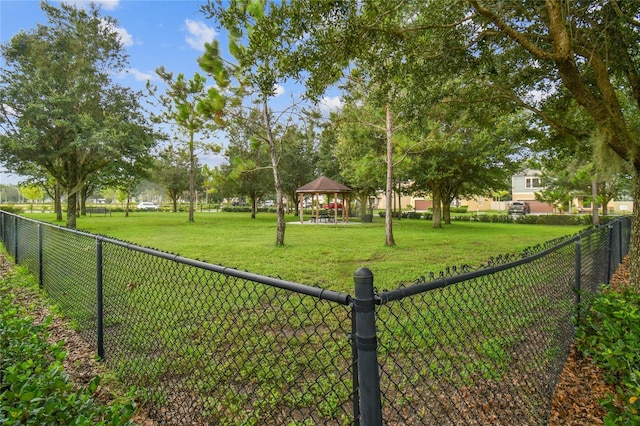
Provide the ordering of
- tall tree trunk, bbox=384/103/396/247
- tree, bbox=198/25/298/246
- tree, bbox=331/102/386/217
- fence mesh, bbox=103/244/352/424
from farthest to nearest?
tree, bbox=331/102/386/217, tall tree trunk, bbox=384/103/396/247, tree, bbox=198/25/298/246, fence mesh, bbox=103/244/352/424

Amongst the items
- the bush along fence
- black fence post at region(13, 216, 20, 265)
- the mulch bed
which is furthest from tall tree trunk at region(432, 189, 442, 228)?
black fence post at region(13, 216, 20, 265)

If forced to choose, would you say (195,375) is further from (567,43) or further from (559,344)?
(567,43)

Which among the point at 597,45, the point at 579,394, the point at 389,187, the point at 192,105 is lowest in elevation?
the point at 579,394

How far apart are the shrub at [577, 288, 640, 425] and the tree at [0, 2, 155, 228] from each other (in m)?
16.4

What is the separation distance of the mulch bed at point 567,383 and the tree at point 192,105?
23.7 feet

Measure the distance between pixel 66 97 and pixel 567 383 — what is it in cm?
1843

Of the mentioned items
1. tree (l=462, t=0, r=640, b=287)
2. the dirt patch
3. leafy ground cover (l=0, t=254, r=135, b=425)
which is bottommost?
the dirt patch

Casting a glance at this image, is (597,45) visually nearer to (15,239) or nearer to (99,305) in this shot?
(99,305)

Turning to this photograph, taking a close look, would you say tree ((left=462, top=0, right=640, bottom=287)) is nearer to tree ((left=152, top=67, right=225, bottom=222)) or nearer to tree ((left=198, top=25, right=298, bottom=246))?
tree ((left=198, top=25, right=298, bottom=246))

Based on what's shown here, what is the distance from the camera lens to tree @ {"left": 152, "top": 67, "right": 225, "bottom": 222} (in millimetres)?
9875

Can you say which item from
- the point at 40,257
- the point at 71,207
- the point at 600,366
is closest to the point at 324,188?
the point at 71,207

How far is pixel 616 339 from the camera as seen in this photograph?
2930 mm

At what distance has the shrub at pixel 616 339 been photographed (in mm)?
2477

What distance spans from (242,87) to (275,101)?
1227 mm
